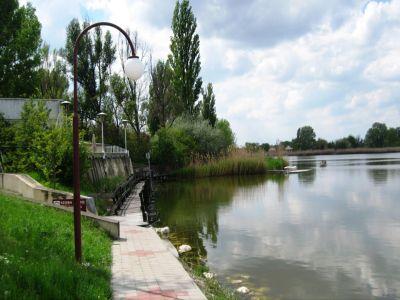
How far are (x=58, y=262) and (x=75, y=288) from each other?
1.04 m

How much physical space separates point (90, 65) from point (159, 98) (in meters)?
9.61

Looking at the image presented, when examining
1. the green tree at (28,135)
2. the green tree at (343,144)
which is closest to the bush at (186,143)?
the green tree at (28,135)

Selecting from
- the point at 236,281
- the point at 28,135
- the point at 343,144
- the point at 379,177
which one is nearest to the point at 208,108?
the point at 379,177

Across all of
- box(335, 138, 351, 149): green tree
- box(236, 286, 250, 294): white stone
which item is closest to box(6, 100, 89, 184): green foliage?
box(236, 286, 250, 294): white stone

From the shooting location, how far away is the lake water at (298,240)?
9.76m

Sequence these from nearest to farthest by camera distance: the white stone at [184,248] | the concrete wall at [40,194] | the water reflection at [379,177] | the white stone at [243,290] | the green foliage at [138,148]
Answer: the white stone at [243,290] < the concrete wall at [40,194] < the white stone at [184,248] < the water reflection at [379,177] < the green foliage at [138,148]

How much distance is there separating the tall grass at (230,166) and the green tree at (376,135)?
79.9 m

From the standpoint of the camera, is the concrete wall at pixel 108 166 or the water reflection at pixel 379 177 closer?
the concrete wall at pixel 108 166

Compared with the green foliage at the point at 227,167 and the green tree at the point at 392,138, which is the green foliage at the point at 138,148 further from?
the green tree at the point at 392,138

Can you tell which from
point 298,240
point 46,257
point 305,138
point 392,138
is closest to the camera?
point 46,257

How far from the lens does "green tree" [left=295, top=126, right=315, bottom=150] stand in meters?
126

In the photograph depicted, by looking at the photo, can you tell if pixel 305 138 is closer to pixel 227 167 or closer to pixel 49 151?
pixel 227 167

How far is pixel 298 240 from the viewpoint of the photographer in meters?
14.3

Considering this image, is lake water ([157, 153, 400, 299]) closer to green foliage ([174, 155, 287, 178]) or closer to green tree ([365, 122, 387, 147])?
green foliage ([174, 155, 287, 178])
